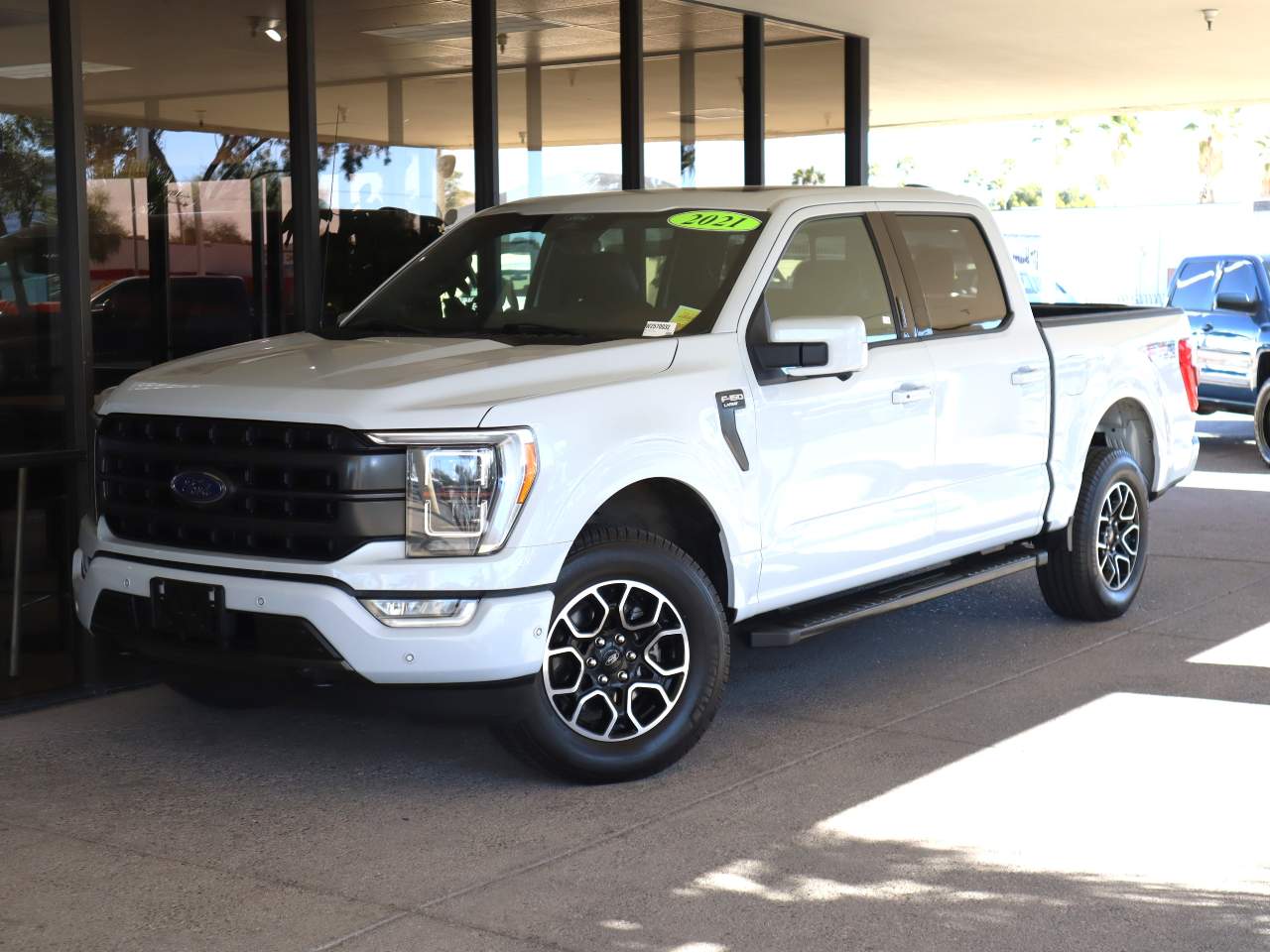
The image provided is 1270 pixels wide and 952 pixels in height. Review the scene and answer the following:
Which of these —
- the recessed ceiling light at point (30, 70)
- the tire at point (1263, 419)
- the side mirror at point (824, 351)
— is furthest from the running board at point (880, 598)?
the tire at point (1263, 419)

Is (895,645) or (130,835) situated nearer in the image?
(130,835)

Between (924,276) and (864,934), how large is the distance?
138 inches

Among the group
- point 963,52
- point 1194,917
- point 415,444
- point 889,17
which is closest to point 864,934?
point 1194,917

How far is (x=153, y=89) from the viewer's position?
7.80 m

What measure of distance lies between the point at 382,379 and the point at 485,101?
4.70m

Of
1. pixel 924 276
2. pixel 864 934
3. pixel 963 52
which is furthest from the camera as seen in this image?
pixel 963 52

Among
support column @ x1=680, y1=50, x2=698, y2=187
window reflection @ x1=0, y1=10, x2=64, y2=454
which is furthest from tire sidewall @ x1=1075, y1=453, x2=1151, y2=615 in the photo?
window reflection @ x1=0, y1=10, x2=64, y2=454

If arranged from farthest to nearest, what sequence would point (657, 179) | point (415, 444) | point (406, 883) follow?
point (657, 179), point (415, 444), point (406, 883)

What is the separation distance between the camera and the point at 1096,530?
811 cm

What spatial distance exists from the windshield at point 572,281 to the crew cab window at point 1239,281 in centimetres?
1070

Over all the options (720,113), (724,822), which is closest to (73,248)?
(724,822)

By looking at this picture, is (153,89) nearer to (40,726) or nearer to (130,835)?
(40,726)

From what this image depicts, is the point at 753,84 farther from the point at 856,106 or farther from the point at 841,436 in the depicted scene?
the point at 841,436

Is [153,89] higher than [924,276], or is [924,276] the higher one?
[153,89]
